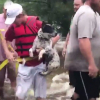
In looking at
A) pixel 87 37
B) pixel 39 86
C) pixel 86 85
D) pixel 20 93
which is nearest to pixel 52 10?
pixel 39 86

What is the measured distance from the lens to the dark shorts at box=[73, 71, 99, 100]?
17.2 feet

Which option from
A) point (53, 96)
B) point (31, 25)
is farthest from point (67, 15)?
point (31, 25)

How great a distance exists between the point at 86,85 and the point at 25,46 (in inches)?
46.0

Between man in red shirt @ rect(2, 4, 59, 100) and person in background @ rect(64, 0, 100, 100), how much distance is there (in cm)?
80

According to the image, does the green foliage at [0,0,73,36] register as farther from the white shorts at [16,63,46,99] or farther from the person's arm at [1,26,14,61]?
the white shorts at [16,63,46,99]

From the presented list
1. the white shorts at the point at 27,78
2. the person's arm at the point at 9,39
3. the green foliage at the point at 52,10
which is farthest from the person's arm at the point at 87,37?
the green foliage at the point at 52,10

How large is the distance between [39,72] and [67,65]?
829 mm

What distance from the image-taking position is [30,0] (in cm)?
1219

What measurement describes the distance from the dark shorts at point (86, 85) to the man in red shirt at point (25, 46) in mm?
866

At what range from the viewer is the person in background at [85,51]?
495 centimetres

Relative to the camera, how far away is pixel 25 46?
5.95 metres

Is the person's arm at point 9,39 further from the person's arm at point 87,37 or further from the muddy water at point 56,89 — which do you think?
the person's arm at point 87,37

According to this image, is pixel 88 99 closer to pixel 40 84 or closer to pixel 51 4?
pixel 40 84

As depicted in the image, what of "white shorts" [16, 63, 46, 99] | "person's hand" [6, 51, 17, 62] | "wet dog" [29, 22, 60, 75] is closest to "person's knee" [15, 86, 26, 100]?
"white shorts" [16, 63, 46, 99]
